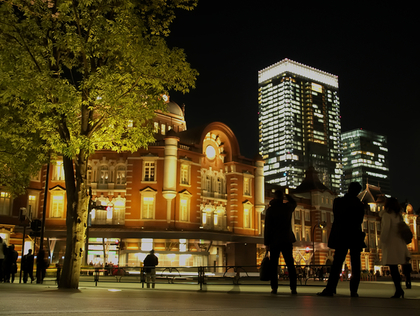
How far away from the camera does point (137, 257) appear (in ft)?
123

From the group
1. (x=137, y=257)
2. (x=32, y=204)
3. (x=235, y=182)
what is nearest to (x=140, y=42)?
(x=137, y=257)

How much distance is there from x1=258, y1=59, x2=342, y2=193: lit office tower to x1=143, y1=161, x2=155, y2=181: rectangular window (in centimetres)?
12509

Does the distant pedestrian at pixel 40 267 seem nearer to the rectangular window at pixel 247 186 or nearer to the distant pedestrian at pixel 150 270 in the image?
the distant pedestrian at pixel 150 270

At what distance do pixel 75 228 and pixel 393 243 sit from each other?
328 inches

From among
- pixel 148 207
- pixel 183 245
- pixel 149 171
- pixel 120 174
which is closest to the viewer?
pixel 183 245

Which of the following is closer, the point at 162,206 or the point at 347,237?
the point at 347,237

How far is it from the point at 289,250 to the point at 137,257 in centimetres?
2966

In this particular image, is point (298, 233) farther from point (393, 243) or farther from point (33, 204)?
point (393, 243)

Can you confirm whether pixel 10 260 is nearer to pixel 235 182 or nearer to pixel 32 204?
pixel 32 204

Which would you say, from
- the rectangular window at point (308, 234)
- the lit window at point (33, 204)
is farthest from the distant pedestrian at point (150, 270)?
the rectangular window at point (308, 234)

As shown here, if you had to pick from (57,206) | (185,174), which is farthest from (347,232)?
(57,206)

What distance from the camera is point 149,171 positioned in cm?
4109

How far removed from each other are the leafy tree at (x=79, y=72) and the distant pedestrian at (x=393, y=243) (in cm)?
767

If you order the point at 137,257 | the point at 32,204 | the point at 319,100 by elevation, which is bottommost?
the point at 137,257
